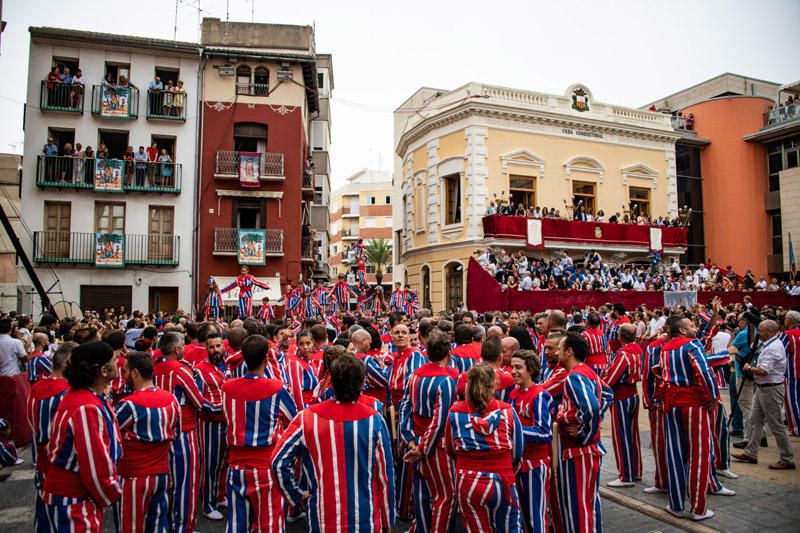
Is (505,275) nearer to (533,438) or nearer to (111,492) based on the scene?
(533,438)

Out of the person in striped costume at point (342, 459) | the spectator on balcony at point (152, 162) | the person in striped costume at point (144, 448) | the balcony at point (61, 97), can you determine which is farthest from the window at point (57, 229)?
the person in striped costume at point (342, 459)

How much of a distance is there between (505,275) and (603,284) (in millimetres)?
4211

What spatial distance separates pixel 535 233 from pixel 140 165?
16405 millimetres

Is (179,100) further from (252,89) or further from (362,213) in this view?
(362,213)

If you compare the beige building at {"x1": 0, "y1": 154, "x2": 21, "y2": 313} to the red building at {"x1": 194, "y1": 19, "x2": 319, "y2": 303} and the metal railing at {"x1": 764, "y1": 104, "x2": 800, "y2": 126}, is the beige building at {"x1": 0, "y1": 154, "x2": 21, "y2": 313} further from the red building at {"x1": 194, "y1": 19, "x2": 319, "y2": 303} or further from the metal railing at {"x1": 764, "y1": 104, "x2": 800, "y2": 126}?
the metal railing at {"x1": 764, "y1": 104, "x2": 800, "y2": 126}

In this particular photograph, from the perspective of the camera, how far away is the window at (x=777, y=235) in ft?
105

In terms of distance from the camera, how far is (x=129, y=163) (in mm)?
22578

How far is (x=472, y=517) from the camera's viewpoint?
4.05 metres

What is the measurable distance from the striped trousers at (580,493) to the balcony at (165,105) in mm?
22579

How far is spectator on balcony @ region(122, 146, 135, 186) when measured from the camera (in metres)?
22.5

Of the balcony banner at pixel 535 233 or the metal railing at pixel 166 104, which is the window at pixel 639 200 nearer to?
the balcony banner at pixel 535 233

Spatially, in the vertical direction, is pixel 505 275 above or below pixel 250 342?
above

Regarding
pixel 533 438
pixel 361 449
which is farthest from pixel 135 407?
pixel 533 438

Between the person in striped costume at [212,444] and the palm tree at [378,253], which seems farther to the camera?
the palm tree at [378,253]
